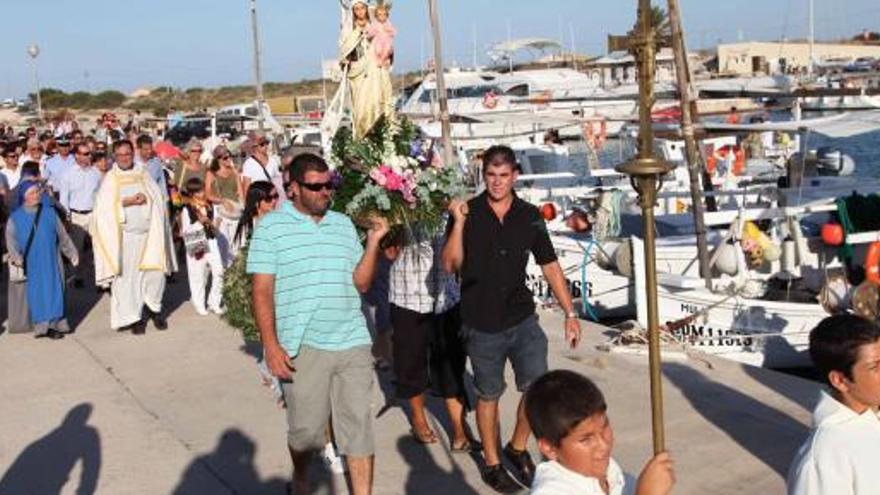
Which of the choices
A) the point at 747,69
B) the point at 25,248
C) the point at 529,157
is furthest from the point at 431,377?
the point at 747,69

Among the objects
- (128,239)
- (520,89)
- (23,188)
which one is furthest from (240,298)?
(520,89)

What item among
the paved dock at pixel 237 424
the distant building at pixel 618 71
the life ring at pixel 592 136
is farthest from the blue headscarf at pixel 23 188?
the distant building at pixel 618 71

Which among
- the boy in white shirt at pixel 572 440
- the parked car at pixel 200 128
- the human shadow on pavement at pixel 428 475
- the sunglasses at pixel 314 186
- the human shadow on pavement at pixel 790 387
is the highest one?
the parked car at pixel 200 128

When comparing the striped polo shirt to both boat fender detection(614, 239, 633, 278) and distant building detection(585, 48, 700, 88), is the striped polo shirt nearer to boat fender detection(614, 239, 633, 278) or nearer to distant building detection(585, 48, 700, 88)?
boat fender detection(614, 239, 633, 278)

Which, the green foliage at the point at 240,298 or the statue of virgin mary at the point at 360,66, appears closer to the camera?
the green foliage at the point at 240,298

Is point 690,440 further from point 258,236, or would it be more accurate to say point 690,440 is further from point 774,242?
point 774,242

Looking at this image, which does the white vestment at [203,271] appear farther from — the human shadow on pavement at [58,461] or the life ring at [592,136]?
the life ring at [592,136]

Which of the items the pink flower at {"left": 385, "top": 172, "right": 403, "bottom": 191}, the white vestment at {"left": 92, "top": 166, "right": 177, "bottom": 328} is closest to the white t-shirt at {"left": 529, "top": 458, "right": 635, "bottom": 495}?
the pink flower at {"left": 385, "top": 172, "right": 403, "bottom": 191}

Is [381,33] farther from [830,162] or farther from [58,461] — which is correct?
[830,162]

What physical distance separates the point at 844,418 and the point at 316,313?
8.26 feet

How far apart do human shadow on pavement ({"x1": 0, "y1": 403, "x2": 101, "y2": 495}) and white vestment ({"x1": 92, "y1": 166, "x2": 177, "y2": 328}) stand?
2.88 meters

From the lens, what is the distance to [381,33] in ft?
26.5

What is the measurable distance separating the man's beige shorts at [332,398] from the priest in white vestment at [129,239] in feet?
18.8

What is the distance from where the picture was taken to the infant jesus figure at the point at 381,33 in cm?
801
